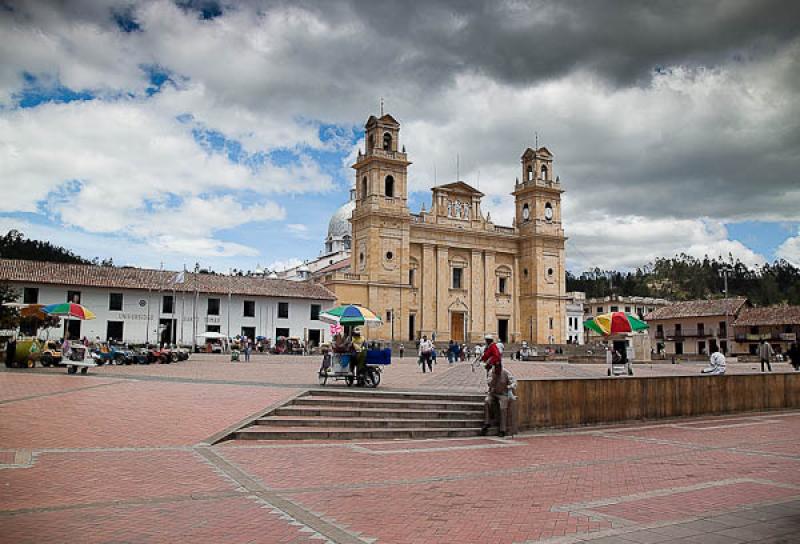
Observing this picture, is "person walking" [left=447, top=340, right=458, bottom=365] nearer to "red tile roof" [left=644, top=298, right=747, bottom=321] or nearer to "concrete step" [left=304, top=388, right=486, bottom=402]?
"concrete step" [left=304, top=388, right=486, bottom=402]

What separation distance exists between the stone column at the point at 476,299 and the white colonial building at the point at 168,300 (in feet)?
48.6

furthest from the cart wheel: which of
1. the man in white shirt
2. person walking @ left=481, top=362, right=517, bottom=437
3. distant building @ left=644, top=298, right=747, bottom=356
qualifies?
distant building @ left=644, top=298, right=747, bottom=356

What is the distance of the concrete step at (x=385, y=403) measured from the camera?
13.0 metres

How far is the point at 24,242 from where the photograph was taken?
226 feet

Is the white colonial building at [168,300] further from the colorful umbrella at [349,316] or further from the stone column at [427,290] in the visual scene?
the colorful umbrella at [349,316]

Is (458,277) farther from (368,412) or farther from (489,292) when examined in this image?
(368,412)

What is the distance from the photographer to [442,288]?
5978 cm

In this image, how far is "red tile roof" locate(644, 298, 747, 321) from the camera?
65.8 m

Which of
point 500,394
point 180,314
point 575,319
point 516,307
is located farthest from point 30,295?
point 575,319

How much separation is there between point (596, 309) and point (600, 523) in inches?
3878

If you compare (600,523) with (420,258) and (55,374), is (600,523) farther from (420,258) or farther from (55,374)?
(420,258)

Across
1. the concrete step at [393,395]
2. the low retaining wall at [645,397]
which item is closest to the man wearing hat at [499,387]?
the low retaining wall at [645,397]

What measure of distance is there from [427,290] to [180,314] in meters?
21.7

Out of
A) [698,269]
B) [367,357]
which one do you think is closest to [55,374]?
[367,357]
